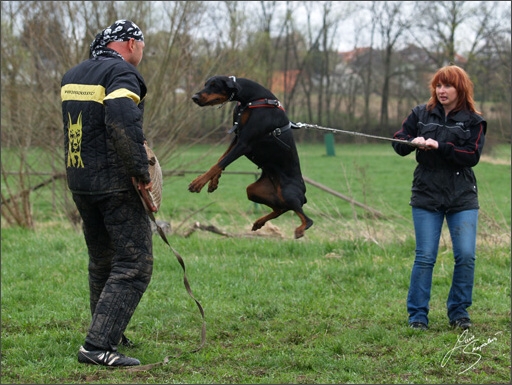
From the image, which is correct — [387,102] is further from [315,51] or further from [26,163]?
[26,163]

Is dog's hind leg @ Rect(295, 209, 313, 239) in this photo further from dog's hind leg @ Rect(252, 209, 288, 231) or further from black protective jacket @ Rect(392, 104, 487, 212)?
black protective jacket @ Rect(392, 104, 487, 212)

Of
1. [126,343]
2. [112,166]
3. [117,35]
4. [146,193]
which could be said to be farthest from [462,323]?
[117,35]

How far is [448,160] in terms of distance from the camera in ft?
17.1

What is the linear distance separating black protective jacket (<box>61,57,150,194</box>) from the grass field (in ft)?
3.92

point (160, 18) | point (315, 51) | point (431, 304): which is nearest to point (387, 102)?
point (315, 51)

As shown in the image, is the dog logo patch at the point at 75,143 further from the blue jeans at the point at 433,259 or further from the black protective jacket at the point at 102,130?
the blue jeans at the point at 433,259

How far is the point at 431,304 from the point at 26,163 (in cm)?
701

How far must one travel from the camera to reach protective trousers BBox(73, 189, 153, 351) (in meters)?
4.45

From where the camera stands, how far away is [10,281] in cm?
684

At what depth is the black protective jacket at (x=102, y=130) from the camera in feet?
13.9

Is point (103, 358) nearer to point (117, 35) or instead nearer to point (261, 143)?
point (261, 143)

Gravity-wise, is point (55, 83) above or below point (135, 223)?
above

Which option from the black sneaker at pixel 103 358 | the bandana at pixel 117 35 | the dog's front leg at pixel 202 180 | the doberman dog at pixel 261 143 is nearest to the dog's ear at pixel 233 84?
the doberman dog at pixel 261 143

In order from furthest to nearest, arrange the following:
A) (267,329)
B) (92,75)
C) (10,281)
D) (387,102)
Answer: (387,102), (10,281), (267,329), (92,75)
